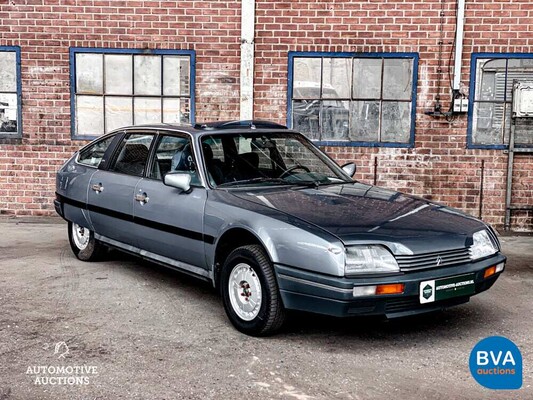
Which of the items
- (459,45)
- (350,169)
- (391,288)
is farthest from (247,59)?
(391,288)

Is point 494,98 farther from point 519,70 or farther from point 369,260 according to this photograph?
point 369,260

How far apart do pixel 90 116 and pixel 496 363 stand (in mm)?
7328

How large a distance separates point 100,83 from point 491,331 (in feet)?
22.9

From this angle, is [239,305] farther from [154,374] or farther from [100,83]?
[100,83]

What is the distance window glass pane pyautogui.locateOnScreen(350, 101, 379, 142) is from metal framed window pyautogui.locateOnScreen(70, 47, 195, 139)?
233 cm

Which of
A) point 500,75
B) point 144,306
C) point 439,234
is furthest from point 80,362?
point 500,75

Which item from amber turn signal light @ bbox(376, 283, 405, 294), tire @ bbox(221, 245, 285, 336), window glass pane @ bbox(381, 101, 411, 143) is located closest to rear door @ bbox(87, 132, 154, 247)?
tire @ bbox(221, 245, 285, 336)

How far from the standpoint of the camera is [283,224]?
4.68 meters

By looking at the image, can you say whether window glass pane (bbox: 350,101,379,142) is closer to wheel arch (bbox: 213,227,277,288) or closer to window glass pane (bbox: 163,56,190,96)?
window glass pane (bbox: 163,56,190,96)

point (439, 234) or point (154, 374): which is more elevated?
point (439, 234)

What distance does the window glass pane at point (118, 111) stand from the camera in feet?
33.3

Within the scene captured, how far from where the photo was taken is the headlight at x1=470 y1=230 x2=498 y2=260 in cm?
489

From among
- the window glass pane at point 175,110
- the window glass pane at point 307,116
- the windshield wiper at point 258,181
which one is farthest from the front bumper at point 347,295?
the window glass pane at point 175,110

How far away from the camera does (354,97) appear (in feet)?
32.6
